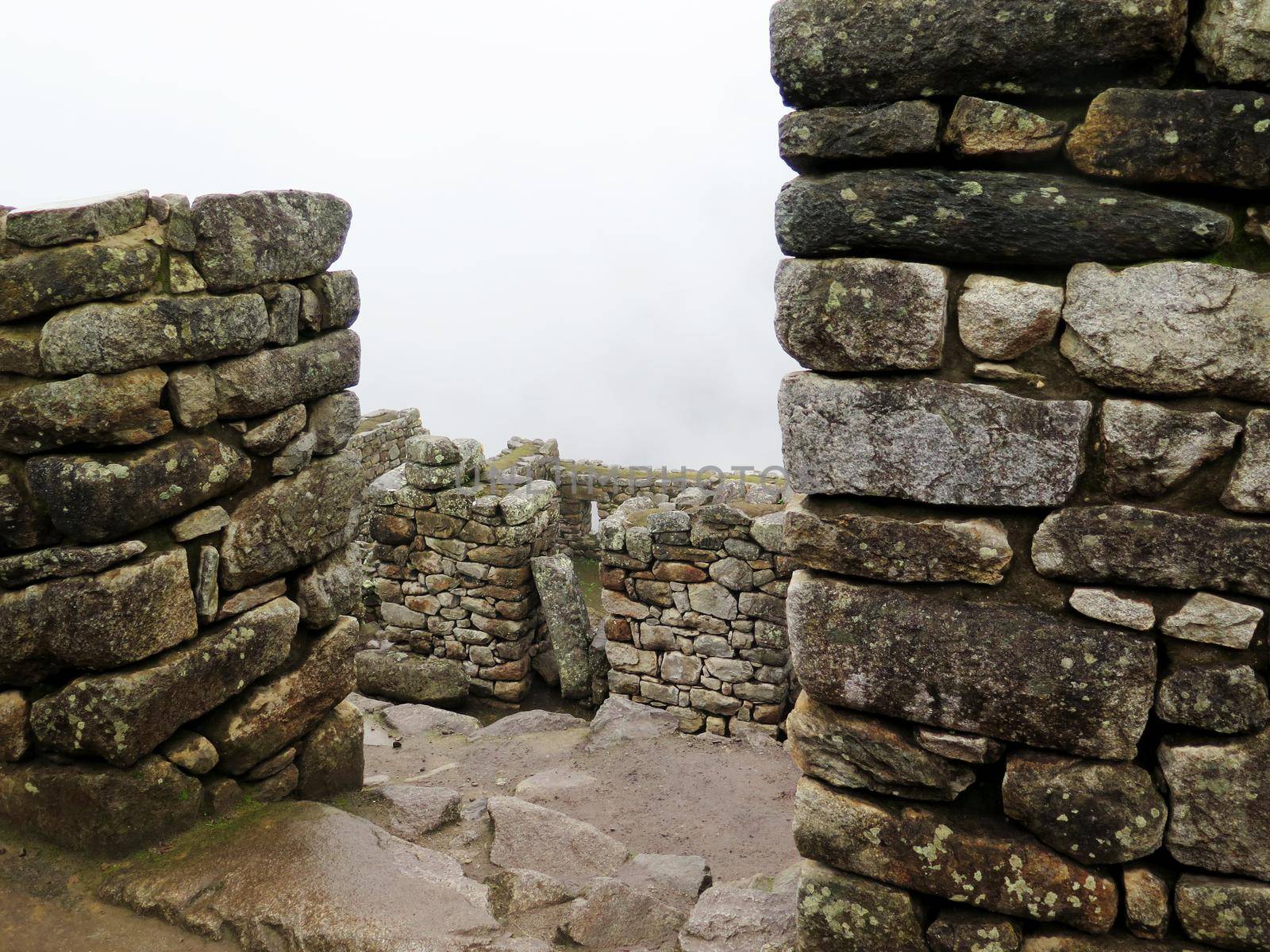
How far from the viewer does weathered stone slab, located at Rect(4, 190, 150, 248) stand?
408cm

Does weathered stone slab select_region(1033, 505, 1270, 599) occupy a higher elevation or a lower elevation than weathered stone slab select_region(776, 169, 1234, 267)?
lower

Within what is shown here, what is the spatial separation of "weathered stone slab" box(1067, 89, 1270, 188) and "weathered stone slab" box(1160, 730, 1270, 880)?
66.8 inches

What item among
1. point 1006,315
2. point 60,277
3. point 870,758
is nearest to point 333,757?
point 60,277

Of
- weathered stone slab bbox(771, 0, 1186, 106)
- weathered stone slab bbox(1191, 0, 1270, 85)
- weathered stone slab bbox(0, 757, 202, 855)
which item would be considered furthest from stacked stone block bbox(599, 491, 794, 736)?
weathered stone slab bbox(1191, 0, 1270, 85)

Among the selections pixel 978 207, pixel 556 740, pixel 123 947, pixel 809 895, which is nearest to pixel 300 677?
pixel 123 947

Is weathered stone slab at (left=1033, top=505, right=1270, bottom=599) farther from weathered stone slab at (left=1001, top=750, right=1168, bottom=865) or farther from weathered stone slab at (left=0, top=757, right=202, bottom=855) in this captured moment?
weathered stone slab at (left=0, top=757, right=202, bottom=855)

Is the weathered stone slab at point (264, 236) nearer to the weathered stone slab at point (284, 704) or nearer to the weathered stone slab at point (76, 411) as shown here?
the weathered stone slab at point (76, 411)

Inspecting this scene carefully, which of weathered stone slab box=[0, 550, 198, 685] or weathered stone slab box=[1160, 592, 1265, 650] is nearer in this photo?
weathered stone slab box=[1160, 592, 1265, 650]

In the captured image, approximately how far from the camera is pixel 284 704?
5.11 meters

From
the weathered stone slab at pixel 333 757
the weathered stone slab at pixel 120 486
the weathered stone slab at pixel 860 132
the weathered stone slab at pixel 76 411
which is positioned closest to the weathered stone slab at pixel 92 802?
the weathered stone slab at pixel 333 757

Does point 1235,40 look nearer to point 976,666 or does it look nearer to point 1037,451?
point 1037,451

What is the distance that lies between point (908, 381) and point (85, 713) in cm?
405

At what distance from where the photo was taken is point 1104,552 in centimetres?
276

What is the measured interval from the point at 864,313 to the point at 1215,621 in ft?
4.64
